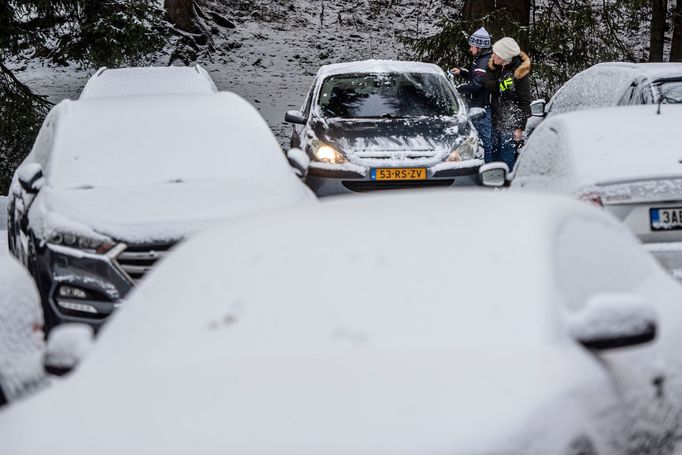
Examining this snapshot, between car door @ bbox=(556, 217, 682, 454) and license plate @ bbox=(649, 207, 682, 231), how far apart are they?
208cm

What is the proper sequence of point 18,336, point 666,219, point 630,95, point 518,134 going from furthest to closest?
1. point 518,134
2. point 630,95
3. point 666,219
4. point 18,336

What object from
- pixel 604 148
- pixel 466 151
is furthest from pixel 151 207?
pixel 466 151

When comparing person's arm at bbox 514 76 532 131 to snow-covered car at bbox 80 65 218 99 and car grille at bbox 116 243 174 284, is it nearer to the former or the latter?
snow-covered car at bbox 80 65 218 99

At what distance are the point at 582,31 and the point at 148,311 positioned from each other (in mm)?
16936

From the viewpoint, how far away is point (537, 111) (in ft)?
42.5

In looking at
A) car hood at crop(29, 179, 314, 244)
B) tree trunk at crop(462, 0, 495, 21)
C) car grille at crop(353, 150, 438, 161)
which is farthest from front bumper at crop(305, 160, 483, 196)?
tree trunk at crop(462, 0, 495, 21)

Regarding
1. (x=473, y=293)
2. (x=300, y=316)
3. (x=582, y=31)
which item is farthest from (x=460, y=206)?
(x=582, y=31)

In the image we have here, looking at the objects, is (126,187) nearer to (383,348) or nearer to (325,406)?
(383,348)

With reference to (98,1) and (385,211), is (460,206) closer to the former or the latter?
(385,211)

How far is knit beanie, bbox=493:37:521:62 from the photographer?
44.2ft

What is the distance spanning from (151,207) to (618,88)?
21.0ft

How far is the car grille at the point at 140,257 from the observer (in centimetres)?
665

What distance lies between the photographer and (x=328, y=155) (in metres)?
11.8

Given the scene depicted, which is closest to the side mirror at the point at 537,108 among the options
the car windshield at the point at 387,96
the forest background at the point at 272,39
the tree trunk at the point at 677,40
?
the car windshield at the point at 387,96
